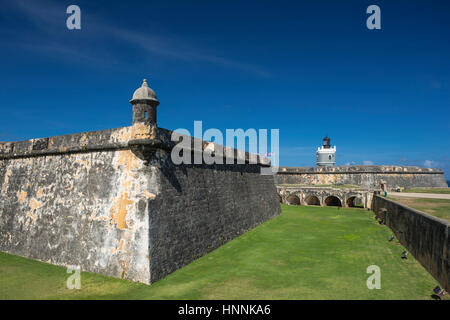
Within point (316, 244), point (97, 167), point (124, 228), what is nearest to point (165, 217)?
point (124, 228)

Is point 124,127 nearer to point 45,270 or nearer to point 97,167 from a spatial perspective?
point 97,167

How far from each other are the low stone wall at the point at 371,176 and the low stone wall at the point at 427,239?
74.9 feet

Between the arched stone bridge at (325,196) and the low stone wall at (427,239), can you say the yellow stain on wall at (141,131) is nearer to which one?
the low stone wall at (427,239)

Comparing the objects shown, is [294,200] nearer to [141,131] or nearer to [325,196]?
[325,196]

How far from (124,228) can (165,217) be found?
4.24 feet

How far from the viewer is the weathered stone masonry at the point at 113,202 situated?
8.23 metres

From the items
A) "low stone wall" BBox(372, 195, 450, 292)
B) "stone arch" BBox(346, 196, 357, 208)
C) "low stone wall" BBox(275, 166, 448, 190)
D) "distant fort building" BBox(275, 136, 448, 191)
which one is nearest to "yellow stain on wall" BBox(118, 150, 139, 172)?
"low stone wall" BBox(372, 195, 450, 292)

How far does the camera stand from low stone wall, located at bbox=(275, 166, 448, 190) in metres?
34.9

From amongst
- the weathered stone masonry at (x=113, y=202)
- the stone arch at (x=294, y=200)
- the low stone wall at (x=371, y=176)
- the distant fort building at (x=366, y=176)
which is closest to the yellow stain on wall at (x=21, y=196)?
the weathered stone masonry at (x=113, y=202)

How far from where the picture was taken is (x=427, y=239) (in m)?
9.14

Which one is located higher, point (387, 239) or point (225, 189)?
point (225, 189)

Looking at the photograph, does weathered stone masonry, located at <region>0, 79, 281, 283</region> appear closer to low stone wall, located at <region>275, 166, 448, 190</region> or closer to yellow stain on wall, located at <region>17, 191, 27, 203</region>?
yellow stain on wall, located at <region>17, 191, 27, 203</region>

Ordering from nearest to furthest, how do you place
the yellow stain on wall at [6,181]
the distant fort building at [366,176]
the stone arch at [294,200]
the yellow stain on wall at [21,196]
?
the yellow stain on wall at [21,196], the yellow stain on wall at [6,181], the stone arch at [294,200], the distant fort building at [366,176]

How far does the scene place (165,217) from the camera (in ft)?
28.7
